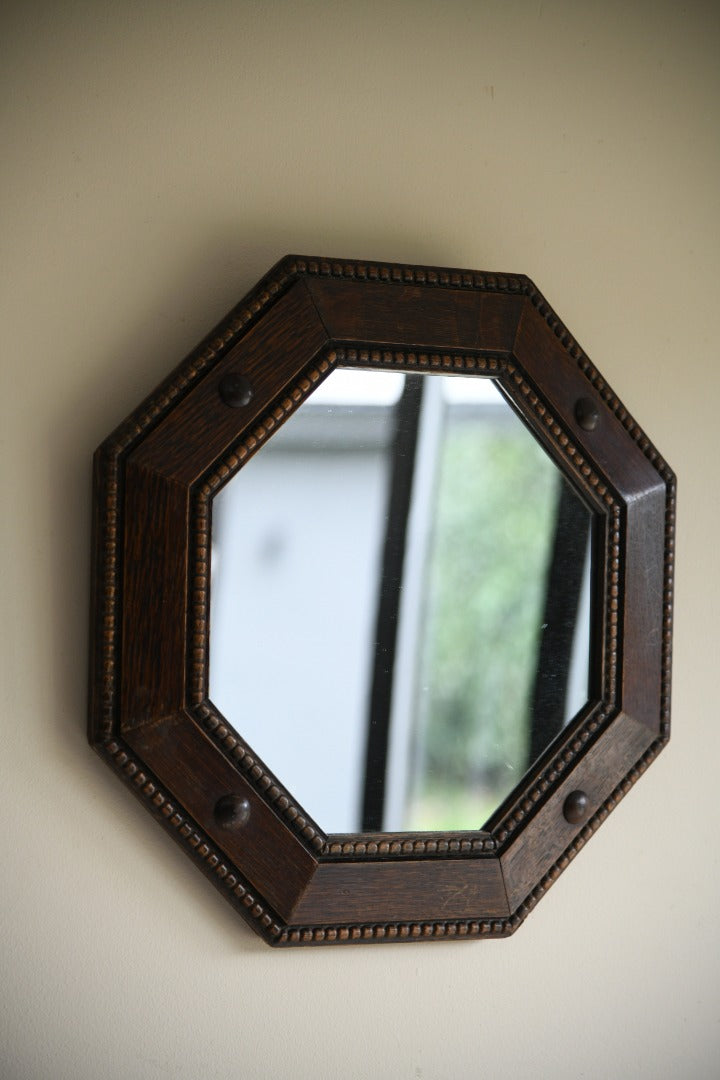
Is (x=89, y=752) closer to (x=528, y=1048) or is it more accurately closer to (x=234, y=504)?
(x=234, y=504)

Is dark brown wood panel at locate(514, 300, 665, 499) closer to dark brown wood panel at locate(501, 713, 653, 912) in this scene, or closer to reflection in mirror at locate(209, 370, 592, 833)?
reflection in mirror at locate(209, 370, 592, 833)

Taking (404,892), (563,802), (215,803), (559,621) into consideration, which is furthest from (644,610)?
(215,803)

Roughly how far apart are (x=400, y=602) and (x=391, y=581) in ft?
0.08

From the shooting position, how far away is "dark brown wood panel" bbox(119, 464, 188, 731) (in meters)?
1.05

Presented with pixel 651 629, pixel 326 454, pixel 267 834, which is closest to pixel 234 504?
pixel 326 454

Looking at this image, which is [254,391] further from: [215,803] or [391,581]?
[215,803]

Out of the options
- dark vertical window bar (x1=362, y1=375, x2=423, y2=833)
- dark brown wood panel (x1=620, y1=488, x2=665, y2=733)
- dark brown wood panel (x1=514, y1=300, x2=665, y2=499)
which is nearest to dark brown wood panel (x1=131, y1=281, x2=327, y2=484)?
dark vertical window bar (x1=362, y1=375, x2=423, y2=833)

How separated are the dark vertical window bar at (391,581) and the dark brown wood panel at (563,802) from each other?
0.52 feet

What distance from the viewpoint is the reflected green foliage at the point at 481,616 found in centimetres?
114

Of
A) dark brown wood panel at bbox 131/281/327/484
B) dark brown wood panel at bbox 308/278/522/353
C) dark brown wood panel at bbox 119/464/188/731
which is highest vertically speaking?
dark brown wood panel at bbox 308/278/522/353

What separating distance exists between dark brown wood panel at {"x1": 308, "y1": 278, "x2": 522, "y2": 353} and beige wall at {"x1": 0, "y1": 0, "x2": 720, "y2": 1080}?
8 centimetres

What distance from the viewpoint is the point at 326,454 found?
3.61 feet

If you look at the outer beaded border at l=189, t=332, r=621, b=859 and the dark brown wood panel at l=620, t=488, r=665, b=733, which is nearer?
the outer beaded border at l=189, t=332, r=621, b=859

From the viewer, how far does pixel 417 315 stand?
1123 millimetres
